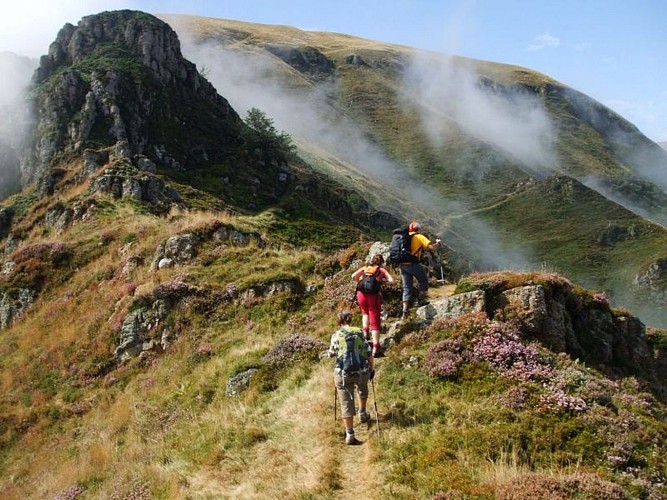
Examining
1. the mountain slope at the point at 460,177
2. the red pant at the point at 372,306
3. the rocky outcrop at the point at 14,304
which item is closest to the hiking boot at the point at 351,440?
the red pant at the point at 372,306

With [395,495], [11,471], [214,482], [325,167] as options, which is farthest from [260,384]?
[325,167]

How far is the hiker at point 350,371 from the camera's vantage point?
35.0 ft

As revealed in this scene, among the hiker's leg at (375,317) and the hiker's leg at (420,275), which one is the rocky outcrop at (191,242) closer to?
the hiker's leg at (420,275)

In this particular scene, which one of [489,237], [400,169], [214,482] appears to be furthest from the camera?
[400,169]

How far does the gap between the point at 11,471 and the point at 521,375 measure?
15.8 m

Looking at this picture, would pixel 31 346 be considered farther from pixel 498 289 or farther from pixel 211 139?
pixel 211 139

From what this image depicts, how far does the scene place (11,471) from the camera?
16.5m

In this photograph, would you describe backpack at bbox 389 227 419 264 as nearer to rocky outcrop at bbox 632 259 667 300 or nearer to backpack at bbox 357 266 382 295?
backpack at bbox 357 266 382 295

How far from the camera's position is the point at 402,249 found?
50.3 feet

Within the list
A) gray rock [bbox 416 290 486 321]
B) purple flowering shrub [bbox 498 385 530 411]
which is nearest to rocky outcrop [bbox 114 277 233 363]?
gray rock [bbox 416 290 486 321]

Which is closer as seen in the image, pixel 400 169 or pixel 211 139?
pixel 211 139

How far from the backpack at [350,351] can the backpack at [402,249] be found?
14.6 ft

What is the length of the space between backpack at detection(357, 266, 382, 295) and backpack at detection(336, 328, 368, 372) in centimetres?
248

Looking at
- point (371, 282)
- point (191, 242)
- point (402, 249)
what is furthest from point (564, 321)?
point (191, 242)
